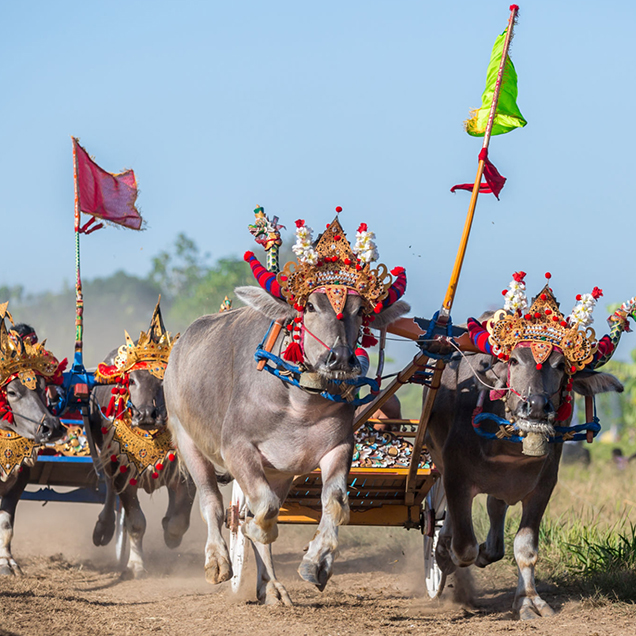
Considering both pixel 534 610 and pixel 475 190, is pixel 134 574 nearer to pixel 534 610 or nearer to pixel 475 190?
pixel 534 610

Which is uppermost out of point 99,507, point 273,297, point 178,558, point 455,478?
point 273,297

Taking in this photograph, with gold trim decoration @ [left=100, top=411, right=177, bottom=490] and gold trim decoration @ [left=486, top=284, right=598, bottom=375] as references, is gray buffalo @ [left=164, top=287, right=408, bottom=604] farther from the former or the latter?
gold trim decoration @ [left=100, top=411, right=177, bottom=490]

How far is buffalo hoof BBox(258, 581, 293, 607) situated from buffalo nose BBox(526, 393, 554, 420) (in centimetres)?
223

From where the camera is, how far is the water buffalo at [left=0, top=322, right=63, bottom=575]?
8.00 meters

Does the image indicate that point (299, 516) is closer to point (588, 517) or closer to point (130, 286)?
point (588, 517)

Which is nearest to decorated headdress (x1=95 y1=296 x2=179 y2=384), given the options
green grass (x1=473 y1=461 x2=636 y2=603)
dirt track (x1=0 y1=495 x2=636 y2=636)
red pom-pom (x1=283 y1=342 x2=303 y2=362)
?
dirt track (x1=0 y1=495 x2=636 y2=636)

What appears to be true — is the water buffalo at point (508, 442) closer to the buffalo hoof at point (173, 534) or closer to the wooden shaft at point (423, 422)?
the wooden shaft at point (423, 422)

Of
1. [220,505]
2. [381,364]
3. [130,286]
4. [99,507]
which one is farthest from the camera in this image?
[130,286]

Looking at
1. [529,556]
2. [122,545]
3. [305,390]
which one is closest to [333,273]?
[305,390]

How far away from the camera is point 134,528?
8.77 metres

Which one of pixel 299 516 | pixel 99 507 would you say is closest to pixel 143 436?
pixel 299 516

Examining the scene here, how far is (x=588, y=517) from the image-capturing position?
1017 cm

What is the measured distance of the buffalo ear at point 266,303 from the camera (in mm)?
5637

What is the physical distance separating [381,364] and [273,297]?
2.54ft
